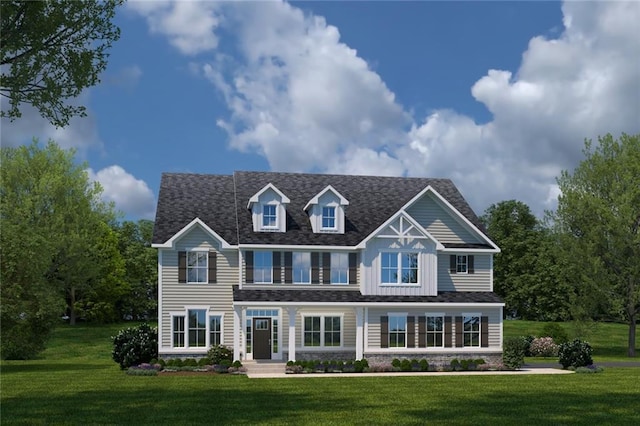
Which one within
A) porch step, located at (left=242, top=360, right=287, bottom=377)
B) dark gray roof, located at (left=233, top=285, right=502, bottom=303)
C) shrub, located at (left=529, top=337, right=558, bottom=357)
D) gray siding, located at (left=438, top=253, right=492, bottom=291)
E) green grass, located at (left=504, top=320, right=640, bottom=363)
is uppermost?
gray siding, located at (left=438, top=253, right=492, bottom=291)

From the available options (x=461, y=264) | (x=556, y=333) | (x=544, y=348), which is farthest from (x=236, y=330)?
(x=556, y=333)

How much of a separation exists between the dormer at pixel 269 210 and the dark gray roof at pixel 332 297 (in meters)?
3.35

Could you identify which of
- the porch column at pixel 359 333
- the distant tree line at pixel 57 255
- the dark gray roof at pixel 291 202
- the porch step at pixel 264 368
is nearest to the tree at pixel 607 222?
the dark gray roof at pixel 291 202

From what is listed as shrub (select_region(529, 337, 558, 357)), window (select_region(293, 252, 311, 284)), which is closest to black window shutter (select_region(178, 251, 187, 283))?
window (select_region(293, 252, 311, 284))

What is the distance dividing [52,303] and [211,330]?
820cm

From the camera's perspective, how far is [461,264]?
3994 cm

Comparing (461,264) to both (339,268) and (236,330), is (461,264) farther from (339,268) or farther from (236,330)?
(236,330)

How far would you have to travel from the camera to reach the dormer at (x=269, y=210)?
38.4 metres

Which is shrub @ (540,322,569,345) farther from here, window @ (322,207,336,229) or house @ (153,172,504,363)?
window @ (322,207,336,229)

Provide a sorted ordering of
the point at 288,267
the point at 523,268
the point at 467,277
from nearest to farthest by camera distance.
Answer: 1. the point at 288,267
2. the point at 467,277
3. the point at 523,268

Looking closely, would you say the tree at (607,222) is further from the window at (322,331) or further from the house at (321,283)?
the window at (322,331)

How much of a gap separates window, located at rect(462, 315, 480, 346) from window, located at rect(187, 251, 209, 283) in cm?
1355

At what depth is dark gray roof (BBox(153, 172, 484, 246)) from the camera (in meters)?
38.4

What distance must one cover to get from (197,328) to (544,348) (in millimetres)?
22638
